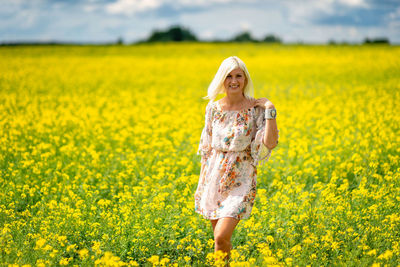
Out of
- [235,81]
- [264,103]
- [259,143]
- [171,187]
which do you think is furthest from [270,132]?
[171,187]

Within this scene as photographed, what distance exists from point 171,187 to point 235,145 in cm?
218

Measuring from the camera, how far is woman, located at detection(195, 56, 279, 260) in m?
3.47

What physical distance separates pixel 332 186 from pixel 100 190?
Result: 11.3 feet

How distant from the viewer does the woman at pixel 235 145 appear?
3.47 m

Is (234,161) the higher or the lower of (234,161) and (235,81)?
the lower

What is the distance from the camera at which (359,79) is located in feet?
61.9

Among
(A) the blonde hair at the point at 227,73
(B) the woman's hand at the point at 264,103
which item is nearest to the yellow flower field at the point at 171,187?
(B) the woman's hand at the point at 264,103

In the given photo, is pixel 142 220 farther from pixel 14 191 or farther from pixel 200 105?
pixel 200 105

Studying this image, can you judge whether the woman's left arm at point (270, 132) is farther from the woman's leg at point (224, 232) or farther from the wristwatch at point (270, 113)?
the woman's leg at point (224, 232)

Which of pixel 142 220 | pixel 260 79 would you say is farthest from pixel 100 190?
pixel 260 79

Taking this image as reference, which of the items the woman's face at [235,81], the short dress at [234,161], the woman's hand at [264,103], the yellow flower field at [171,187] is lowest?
the yellow flower field at [171,187]

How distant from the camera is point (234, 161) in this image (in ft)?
11.7

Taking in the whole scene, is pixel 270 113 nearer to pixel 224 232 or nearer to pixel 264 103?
pixel 264 103

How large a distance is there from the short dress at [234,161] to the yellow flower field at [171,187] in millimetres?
479
